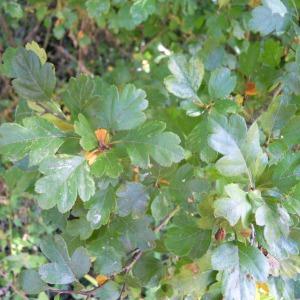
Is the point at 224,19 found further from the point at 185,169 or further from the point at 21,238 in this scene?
the point at 21,238

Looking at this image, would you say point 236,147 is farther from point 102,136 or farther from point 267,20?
point 267,20

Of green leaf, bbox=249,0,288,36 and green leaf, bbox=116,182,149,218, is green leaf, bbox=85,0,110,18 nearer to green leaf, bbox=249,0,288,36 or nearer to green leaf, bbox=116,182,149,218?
green leaf, bbox=249,0,288,36

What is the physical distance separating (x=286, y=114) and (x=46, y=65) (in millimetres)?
433

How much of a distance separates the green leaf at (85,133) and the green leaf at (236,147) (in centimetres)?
18

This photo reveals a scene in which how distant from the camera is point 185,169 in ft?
2.90

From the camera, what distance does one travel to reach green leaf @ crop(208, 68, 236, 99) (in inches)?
35.1

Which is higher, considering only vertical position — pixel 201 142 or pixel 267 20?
pixel 267 20

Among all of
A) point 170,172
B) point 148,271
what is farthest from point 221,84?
point 148,271

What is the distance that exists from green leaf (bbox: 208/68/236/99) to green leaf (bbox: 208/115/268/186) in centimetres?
18

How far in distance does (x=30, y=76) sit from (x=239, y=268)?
458 mm

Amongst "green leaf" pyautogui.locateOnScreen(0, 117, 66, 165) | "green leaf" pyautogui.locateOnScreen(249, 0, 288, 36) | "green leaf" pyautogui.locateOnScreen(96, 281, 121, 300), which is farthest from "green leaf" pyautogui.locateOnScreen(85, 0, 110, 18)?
"green leaf" pyautogui.locateOnScreen(96, 281, 121, 300)

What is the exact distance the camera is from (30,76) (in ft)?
2.67

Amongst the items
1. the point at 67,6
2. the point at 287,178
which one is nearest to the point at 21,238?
the point at 67,6

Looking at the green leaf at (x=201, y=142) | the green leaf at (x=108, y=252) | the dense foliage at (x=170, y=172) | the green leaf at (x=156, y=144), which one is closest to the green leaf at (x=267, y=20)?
the dense foliage at (x=170, y=172)
